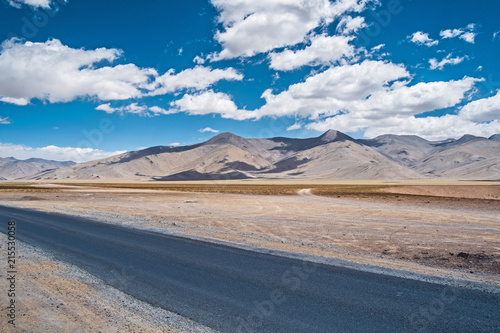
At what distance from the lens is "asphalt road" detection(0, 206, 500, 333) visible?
6020mm

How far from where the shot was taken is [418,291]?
7.59 meters

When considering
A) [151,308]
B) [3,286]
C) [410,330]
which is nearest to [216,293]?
[151,308]

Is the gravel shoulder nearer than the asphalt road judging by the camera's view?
Yes

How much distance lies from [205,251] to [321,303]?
18.7ft

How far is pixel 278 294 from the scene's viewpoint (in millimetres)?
7414

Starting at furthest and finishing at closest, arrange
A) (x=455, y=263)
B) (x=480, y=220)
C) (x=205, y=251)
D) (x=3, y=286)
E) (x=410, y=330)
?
(x=480, y=220), (x=205, y=251), (x=455, y=263), (x=3, y=286), (x=410, y=330)

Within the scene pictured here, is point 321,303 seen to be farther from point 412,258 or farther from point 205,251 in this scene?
point 412,258

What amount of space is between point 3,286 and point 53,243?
5635 mm

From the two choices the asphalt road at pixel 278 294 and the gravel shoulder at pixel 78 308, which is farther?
the asphalt road at pixel 278 294

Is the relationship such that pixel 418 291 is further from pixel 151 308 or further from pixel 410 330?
pixel 151 308

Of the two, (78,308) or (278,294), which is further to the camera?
(278,294)

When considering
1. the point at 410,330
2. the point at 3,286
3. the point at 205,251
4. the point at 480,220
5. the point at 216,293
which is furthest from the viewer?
the point at 480,220

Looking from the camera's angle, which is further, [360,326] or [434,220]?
[434,220]

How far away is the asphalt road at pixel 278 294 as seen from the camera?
19.7ft
